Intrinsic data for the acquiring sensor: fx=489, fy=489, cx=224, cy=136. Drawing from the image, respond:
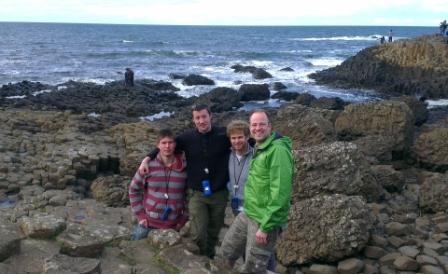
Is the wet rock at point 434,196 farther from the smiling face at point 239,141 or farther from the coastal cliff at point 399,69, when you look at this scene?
the coastal cliff at point 399,69

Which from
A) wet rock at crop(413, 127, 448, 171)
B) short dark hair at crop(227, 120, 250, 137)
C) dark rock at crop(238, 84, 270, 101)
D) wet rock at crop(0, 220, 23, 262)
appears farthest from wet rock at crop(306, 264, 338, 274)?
dark rock at crop(238, 84, 270, 101)

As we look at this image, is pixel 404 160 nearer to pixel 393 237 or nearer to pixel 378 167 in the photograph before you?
pixel 378 167

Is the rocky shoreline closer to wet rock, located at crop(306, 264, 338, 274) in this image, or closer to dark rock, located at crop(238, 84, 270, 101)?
wet rock, located at crop(306, 264, 338, 274)

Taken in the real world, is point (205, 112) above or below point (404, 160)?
above

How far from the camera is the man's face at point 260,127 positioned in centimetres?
534

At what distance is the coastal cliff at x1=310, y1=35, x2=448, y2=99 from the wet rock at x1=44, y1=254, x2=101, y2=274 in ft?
110

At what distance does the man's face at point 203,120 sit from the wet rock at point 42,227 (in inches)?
91.0

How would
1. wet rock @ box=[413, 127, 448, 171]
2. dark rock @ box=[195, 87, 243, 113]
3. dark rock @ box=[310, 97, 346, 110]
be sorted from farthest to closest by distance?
dark rock @ box=[195, 87, 243, 113]
dark rock @ box=[310, 97, 346, 110]
wet rock @ box=[413, 127, 448, 171]

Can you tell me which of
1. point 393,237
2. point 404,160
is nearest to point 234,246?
point 393,237

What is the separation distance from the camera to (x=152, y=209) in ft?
21.3

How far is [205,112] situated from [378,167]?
23.3 ft

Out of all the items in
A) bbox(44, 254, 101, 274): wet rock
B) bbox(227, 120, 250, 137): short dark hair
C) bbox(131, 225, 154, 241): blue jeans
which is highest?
bbox(227, 120, 250, 137): short dark hair

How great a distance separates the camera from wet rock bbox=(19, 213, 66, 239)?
20.6 ft

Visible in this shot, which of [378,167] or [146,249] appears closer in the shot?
[146,249]
